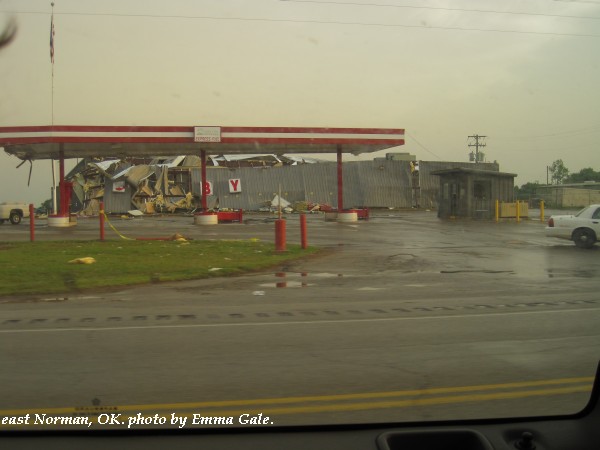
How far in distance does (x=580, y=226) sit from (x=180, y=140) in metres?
22.5

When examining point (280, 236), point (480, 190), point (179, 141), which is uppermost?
point (179, 141)

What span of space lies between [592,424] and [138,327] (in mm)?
6380

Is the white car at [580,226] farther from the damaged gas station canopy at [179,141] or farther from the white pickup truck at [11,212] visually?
the white pickup truck at [11,212]

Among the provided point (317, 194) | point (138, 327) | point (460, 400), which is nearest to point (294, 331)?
point (138, 327)

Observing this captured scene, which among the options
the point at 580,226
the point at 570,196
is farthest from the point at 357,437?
the point at 580,226

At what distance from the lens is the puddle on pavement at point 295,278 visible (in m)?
13.2

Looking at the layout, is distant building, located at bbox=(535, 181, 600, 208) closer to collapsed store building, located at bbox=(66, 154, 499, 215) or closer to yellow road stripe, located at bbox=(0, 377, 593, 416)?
yellow road stripe, located at bbox=(0, 377, 593, 416)

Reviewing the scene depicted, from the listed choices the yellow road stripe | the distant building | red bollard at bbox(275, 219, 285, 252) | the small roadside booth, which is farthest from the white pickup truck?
the yellow road stripe

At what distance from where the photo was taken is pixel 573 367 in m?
5.99

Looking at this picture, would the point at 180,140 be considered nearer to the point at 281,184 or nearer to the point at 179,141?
the point at 179,141

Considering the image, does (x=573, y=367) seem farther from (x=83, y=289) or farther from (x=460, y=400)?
(x=83, y=289)

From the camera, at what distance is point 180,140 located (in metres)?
34.6

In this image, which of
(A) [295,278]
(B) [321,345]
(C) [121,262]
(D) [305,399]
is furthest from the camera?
(C) [121,262]

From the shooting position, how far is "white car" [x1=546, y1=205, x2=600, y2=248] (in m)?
19.9
